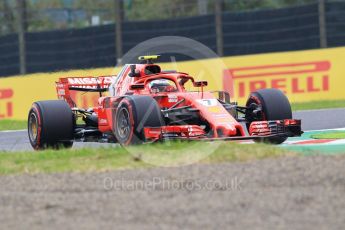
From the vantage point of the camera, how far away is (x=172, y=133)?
10.9 metres

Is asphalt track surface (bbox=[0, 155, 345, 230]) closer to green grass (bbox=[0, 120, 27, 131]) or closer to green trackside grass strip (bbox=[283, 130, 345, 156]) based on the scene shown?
green trackside grass strip (bbox=[283, 130, 345, 156])

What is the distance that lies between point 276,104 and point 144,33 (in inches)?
425

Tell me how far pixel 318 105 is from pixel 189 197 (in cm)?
1326

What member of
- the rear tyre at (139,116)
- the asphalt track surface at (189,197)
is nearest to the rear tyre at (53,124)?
the rear tyre at (139,116)

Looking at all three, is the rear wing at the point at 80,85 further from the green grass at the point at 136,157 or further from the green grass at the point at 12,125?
the green grass at the point at 12,125

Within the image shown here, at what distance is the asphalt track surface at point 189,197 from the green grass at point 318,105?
35.5 feet

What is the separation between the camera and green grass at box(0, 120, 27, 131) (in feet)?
62.2

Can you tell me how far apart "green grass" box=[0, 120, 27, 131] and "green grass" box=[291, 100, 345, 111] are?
6436mm

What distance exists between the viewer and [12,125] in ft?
63.9

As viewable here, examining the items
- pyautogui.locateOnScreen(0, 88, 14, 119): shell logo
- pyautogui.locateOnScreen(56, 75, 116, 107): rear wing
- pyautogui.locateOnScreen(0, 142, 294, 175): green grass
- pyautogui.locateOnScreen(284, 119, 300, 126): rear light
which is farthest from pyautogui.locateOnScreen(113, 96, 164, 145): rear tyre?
pyautogui.locateOnScreen(0, 88, 14, 119): shell logo

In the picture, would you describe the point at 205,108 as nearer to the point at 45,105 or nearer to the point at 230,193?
the point at 45,105

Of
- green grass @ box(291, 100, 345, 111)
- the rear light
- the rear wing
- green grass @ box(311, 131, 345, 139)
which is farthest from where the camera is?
green grass @ box(291, 100, 345, 111)

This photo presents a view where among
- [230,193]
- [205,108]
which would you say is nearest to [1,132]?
[205,108]

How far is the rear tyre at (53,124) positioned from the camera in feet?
39.3
